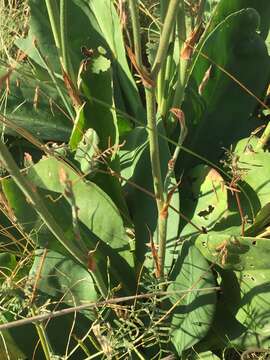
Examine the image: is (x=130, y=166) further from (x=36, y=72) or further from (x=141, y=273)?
(x=36, y=72)

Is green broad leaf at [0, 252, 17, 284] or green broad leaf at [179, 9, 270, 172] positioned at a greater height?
green broad leaf at [179, 9, 270, 172]

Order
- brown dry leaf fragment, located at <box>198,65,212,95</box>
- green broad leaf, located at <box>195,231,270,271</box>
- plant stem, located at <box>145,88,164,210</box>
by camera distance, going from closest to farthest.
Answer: plant stem, located at <box>145,88,164,210</box>
green broad leaf, located at <box>195,231,270,271</box>
brown dry leaf fragment, located at <box>198,65,212,95</box>

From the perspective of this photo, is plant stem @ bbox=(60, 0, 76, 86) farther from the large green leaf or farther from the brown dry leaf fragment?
the brown dry leaf fragment

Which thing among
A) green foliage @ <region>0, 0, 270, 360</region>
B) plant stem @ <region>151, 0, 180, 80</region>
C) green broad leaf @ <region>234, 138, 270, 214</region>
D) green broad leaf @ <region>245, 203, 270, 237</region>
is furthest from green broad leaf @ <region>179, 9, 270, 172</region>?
plant stem @ <region>151, 0, 180, 80</region>

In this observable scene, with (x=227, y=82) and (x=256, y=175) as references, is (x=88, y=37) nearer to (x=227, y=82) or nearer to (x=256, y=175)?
(x=227, y=82)

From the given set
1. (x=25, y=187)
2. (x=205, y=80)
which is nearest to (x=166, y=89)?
(x=205, y=80)

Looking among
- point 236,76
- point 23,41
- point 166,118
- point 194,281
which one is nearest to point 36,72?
point 23,41
